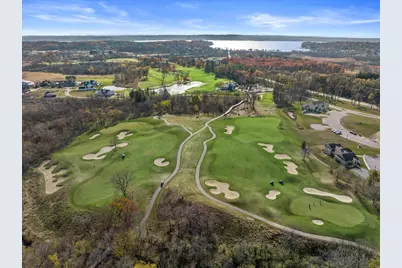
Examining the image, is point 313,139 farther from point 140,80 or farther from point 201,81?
point 140,80

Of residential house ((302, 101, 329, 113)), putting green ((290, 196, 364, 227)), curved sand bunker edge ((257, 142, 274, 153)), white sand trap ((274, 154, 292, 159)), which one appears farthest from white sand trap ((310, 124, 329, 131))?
putting green ((290, 196, 364, 227))

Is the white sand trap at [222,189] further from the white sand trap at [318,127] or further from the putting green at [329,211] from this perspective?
the white sand trap at [318,127]

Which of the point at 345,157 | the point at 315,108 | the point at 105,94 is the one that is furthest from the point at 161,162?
the point at 105,94

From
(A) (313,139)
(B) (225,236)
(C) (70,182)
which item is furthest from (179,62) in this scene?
(B) (225,236)

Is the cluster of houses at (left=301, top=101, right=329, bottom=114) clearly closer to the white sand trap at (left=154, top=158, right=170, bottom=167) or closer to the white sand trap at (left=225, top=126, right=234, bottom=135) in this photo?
the white sand trap at (left=225, top=126, right=234, bottom=135)

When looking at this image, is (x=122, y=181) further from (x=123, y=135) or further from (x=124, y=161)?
(x=123, y=135)
